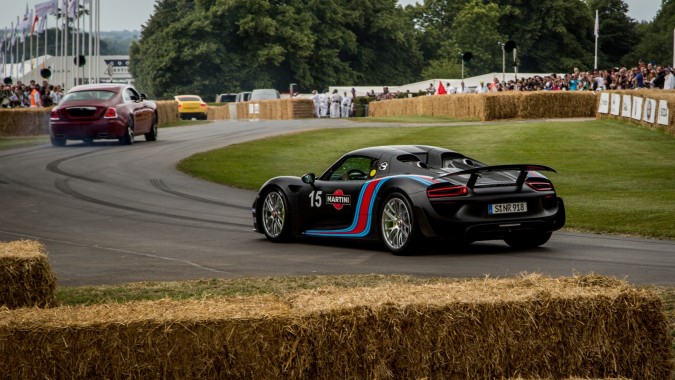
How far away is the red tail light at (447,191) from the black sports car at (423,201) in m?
0.01

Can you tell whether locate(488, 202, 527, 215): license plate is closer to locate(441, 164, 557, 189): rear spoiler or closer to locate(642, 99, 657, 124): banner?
locate(441, 164, 557, 189): rear spoiler

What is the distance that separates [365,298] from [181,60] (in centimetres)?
9043

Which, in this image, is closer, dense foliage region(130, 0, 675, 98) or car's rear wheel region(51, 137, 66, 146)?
car's rear wheel region(51, 137, 66, 146)

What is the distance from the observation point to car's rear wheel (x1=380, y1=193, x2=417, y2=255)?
12.8 metres

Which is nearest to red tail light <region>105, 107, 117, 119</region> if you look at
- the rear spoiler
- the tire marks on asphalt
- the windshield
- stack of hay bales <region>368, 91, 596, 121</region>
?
the windshield

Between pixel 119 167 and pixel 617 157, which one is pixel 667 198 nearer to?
pixel 617 157

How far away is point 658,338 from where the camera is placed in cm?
623

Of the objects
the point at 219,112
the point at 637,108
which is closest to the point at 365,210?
the point at 637,108

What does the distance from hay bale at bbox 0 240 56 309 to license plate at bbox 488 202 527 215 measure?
580 centimetres

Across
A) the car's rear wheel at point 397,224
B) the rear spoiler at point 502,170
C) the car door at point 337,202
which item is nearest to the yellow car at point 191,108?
the car door at point 337,202

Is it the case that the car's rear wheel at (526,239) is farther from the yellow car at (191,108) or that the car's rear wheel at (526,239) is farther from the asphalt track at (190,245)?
the yellow car at (191,108)

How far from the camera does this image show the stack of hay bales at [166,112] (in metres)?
52.7

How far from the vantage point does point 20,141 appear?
3778 cm

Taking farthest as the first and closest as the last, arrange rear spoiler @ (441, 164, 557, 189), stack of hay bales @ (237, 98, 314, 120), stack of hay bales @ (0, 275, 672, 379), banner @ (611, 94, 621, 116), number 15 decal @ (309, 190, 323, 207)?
stack of hay bales @ (237, 98, 314, 120) < banner @ (611, 94, 621, 116) < number 15 decal @ (309, 190, 323, 207) < rear spoiler @ (441, 164, 557, 189) < stack of hay bales @ (0, 275, 672, 379)
